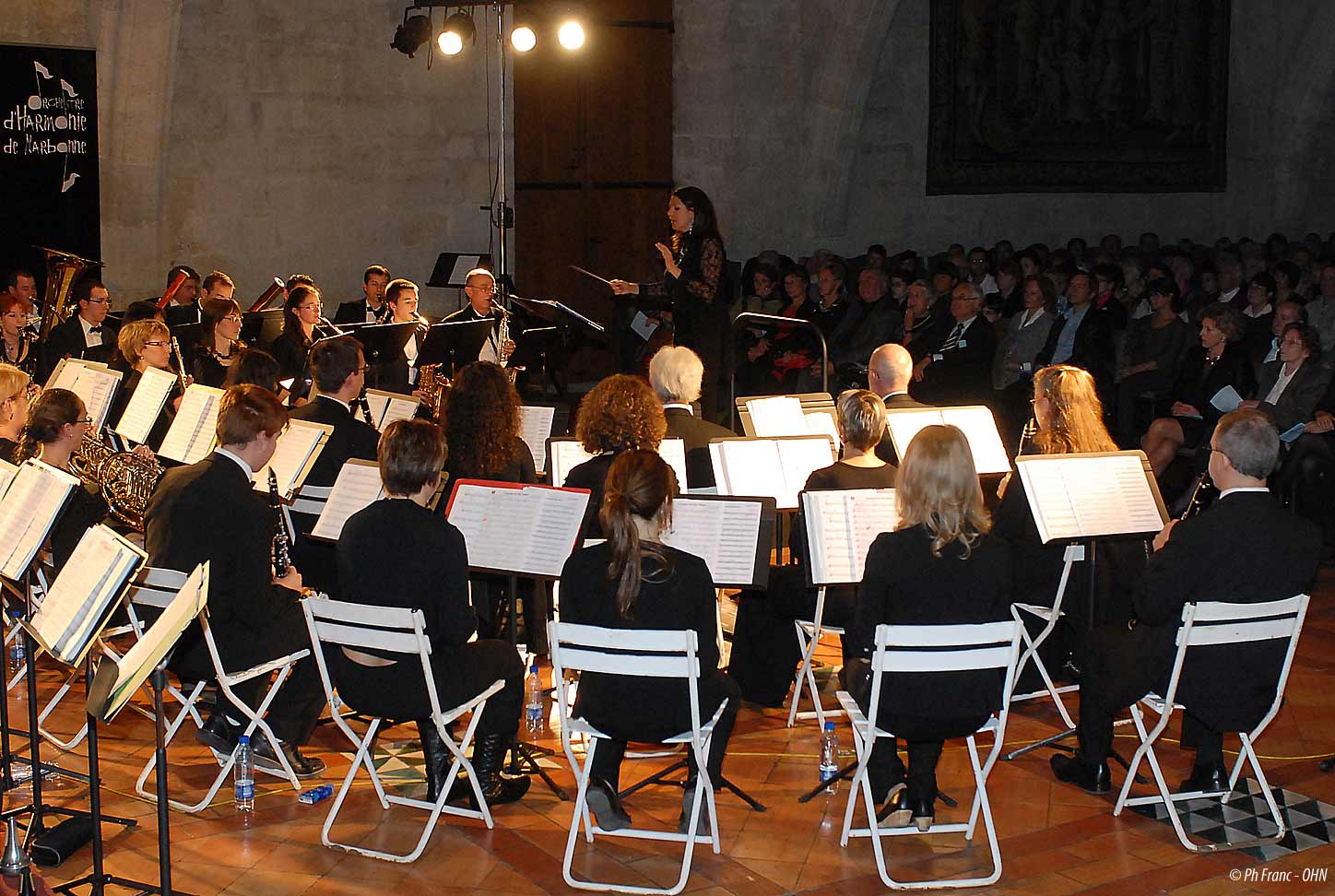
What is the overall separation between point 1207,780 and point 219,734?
3.43 meters

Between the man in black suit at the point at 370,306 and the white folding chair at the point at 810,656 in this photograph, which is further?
the man in black suit at the point at 370,306

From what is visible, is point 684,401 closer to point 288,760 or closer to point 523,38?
point 288,760

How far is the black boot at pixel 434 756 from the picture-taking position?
193 inches

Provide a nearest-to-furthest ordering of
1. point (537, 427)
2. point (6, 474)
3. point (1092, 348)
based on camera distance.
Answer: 1. point (6, 474)
2. point (537, 427)
3. point (1092, 348)

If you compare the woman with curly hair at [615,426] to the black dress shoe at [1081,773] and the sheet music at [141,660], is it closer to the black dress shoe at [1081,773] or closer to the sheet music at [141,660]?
the black dress shoe at [1081,773]

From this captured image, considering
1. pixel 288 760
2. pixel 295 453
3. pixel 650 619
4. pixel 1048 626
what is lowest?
pixel 288 760

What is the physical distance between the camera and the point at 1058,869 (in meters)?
4.50

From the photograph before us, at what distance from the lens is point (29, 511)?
4531 millimetres

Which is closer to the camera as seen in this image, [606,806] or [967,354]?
[606,806]

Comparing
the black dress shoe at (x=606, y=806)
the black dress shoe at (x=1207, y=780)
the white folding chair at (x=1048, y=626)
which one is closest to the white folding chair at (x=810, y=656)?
the white folding chair at (x=1048, y=626)

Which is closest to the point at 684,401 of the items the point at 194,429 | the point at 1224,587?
the point at 194,429

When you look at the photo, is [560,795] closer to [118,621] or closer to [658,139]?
[118,621]

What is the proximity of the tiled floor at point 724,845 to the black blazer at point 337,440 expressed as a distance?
135cm

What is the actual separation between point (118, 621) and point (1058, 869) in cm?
396
